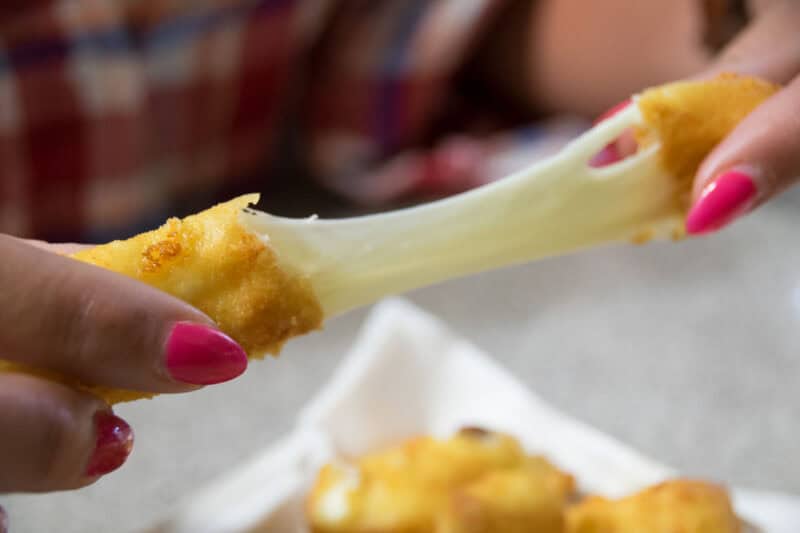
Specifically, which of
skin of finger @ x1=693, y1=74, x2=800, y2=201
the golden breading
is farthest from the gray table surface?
skin of finger @ x1=693, y1=74, x2=800, y2=201

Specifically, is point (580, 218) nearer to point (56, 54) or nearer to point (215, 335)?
point (215, 335)

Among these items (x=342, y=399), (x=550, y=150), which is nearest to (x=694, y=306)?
(x=550, y=150)

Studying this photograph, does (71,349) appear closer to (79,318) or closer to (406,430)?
(79,318)

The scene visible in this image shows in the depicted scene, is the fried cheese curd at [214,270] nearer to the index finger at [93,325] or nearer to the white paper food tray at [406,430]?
the index finger at [93,325]

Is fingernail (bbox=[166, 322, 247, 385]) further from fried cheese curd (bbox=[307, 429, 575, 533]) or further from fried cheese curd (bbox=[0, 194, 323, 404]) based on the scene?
fried cheese curd (bbox=[307, 429, 575, 533])

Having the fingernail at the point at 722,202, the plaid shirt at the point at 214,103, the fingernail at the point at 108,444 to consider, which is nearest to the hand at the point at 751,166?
the fingernail at the point at 722,202

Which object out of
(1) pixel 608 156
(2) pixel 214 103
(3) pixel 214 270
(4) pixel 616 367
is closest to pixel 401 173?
(2) pixel 214 103
